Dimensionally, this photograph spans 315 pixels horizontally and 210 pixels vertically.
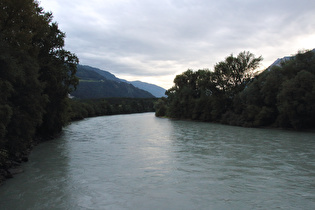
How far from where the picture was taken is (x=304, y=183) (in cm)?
1126

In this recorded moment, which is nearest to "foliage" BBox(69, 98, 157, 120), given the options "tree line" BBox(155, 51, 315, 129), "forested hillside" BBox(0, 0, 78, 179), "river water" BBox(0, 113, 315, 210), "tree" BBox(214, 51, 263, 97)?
"tree line" BBox(155, 51, 315, 129)

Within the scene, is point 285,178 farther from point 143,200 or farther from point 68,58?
point 68,58

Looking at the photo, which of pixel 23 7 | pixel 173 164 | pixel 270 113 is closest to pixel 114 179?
pixel 173 164

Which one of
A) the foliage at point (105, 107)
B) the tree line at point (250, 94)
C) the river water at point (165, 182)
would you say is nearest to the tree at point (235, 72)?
the tree line at point (250, 94)

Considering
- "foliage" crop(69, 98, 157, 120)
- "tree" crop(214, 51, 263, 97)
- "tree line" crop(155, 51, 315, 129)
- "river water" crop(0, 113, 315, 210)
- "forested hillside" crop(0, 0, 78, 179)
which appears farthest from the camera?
"foliage" crop(69, 98, 157, 120)

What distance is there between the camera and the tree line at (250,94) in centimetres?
3522

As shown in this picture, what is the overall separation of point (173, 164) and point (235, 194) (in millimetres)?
5896

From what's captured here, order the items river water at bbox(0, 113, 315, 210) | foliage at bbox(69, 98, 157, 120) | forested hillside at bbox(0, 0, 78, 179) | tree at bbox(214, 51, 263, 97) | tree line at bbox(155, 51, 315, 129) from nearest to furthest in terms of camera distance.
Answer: river water at bbox(0, 113, 315, 210) → forested hillside at bbox(0, 0, 78, 179) → tree line at bbox(155, 51, 315, 129) → tree at bbox(214, 51, 263, 97) → foliage at bbox(69, 98, 157, 120)

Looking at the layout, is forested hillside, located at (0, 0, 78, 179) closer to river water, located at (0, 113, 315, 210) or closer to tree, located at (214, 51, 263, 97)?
river water, located at (0, 113, 315, 210)

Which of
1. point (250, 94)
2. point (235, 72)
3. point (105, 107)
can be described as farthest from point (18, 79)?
point (105, 107)

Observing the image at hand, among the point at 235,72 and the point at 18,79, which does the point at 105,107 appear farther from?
the point at 18,79

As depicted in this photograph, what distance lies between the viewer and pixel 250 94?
46406 millimetres

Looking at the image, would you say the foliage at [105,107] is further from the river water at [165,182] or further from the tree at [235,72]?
the river water at [165,182]

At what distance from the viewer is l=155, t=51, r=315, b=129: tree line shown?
35219 millimetres
